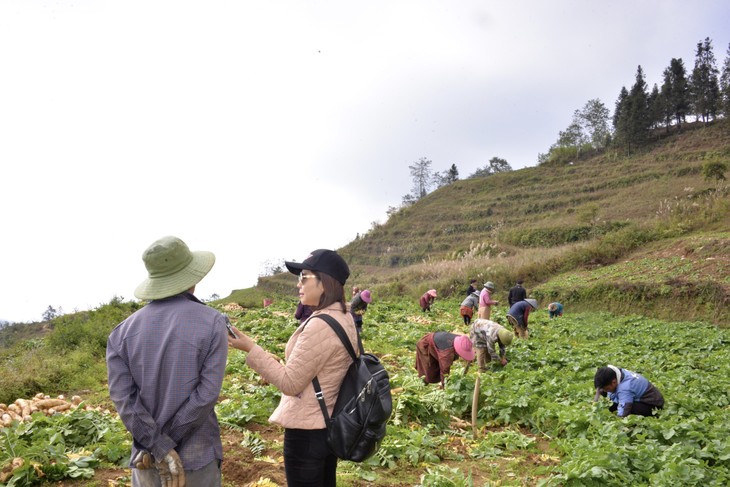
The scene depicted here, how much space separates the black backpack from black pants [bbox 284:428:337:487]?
0.08 meters

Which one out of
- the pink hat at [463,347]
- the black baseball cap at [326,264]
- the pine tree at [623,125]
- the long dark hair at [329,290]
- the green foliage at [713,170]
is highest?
the pine tree at [623,125]

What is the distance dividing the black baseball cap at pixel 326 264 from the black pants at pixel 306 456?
3.03 ft

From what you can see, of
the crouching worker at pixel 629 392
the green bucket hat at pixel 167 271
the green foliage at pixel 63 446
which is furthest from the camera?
the crouching worker at pixel 629 392

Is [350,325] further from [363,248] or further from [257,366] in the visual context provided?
[363,248]

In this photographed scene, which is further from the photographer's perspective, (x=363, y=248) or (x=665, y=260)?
(x=363, y=248)

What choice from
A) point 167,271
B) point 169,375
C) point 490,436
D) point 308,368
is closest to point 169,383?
point 169,375

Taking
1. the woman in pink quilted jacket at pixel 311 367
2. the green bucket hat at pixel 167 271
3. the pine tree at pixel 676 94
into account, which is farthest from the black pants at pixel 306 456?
the pine tree at pixel 676 94

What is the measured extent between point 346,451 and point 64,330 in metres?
12.5

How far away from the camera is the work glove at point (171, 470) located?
2428mm

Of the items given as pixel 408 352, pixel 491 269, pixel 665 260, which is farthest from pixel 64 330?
pixel 665 260

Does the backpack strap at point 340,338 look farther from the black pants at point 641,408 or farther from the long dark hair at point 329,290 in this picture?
the black pants at point 641,408

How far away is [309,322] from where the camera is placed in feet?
9.50

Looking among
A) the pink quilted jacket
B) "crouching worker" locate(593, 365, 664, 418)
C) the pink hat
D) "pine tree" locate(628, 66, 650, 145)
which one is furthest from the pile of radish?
"pine tree" locate(628, 66, 650, 145)

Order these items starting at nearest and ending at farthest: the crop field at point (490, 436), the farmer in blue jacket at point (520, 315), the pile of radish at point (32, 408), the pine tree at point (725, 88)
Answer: the crop field at point (490, 436)
the pile of radish at point (32, 408)
the farmer in blue jacket at point (520, 315)
the pine tree at point (725, 88)
